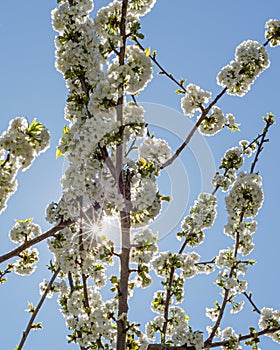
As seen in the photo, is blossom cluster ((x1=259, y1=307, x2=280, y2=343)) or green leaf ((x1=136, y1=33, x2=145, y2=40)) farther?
blossom cluster ((x1=259, y1=307, x2=280, y2=343))

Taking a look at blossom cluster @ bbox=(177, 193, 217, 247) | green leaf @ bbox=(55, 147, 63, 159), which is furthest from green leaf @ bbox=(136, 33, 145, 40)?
blossom cluster @ bbox=(177, 193, 217, 247)

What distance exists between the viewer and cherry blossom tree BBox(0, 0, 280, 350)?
193 inches

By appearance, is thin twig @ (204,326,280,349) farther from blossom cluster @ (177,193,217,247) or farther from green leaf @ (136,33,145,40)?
green leaf @ (136,33,145,40)

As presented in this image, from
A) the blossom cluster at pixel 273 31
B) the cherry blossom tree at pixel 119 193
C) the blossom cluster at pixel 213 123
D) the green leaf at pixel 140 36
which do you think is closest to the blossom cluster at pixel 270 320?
the cherry blossom tree at pixel 119 193

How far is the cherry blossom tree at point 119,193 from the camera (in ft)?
16.1

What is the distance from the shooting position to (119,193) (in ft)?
16.1

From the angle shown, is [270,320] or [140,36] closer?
[140,36]

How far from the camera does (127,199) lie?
4.99 metres

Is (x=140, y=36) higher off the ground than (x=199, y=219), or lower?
higher

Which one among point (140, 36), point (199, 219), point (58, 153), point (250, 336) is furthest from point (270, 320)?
point (140, 36)

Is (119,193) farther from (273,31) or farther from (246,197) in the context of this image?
(273,31)

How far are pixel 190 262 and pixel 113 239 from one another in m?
2.15

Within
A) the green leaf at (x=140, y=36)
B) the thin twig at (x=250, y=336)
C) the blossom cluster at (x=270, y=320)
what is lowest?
the thin twig at (x=250, y=336)

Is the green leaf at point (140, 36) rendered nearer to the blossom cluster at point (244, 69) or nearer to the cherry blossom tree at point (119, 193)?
the cherry blossom tree at point (119, 193)
